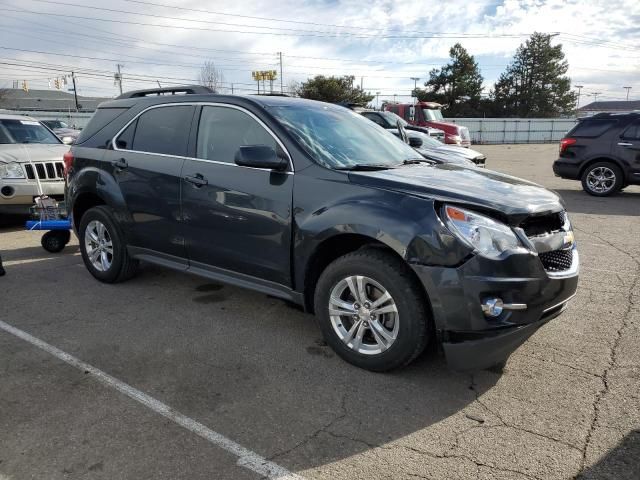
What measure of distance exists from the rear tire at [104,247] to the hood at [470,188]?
279 centimetres

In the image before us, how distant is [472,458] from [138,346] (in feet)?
8.23

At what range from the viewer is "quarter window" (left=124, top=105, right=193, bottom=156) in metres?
4.51

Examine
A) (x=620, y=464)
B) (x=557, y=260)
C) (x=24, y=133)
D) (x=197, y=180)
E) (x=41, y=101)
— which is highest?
(x=41, y=101)

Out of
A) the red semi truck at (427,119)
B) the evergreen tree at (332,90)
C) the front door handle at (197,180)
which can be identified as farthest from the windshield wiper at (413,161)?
the evergreen tree at (332,90)

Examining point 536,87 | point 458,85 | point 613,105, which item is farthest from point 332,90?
point 613,105

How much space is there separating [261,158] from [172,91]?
1.90 meters

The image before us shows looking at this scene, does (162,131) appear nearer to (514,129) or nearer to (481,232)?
(481,232)

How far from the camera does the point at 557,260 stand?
3.28 m

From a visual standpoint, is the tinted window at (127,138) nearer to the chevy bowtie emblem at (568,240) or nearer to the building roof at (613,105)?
the chevy bowtie emblem at (568,240)

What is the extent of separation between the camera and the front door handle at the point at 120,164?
4875 mm

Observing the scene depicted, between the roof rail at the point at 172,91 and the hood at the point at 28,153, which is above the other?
the roof rail at the point at 172,91

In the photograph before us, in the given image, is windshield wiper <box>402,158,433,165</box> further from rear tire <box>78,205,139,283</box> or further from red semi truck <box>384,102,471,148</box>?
red semi truck <box>384,102,471,148</box>

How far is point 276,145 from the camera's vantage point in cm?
387

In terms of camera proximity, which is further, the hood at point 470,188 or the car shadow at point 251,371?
the hood at point 470,188
